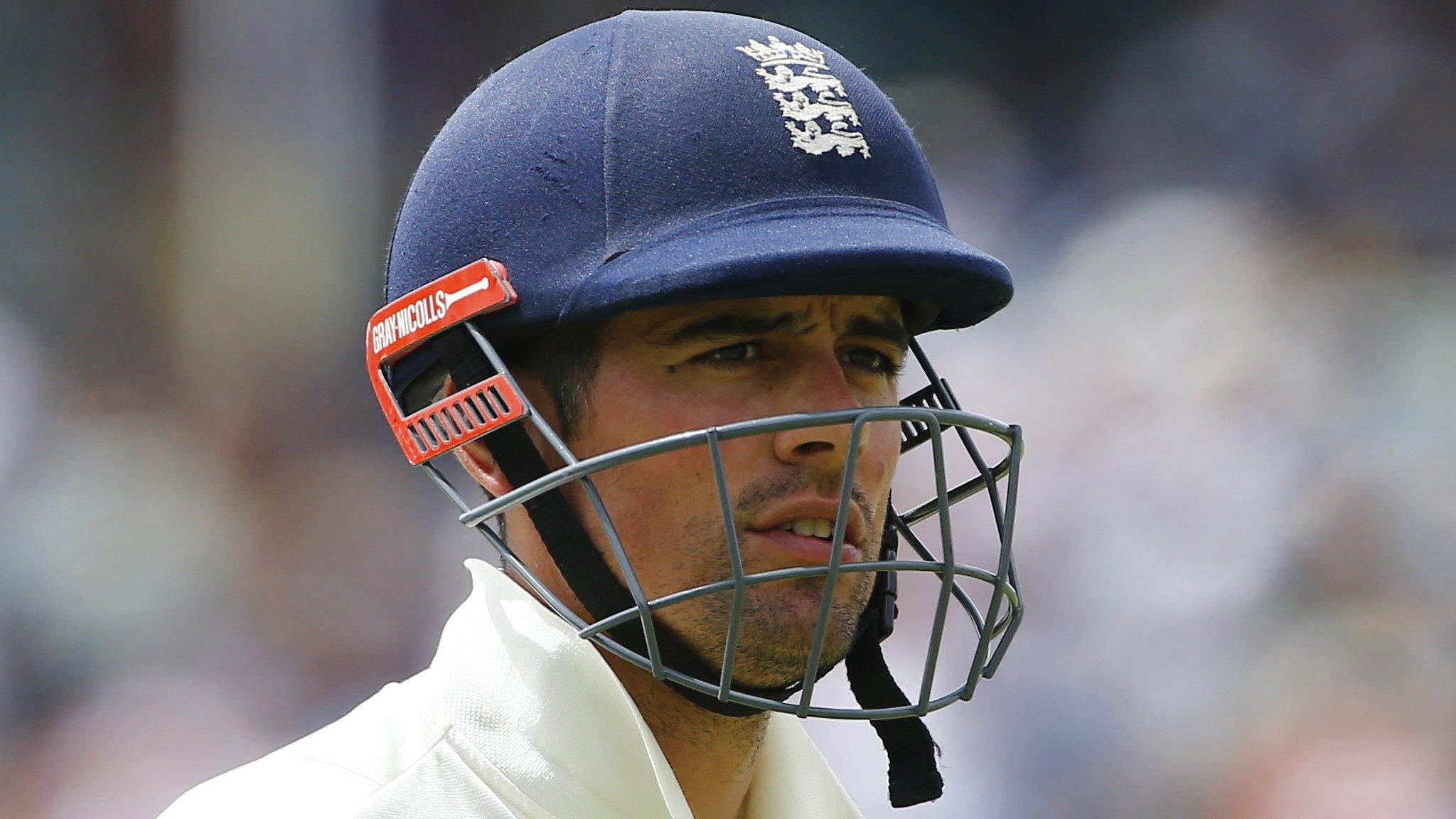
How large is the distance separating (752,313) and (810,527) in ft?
0.70

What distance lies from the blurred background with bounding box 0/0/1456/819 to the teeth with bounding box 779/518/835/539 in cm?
208

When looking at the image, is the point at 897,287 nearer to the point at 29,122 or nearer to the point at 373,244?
the point at 373,244

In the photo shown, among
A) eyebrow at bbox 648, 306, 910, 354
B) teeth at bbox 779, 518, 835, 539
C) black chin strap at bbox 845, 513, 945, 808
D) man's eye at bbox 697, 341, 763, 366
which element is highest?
eyebrow at bbox 648, 306, 910, 354

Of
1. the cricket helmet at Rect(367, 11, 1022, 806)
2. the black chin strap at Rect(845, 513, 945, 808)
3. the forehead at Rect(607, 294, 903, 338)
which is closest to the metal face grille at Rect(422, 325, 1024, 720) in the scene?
the cricket helmet at Rect(367, 11, 1022, 806)

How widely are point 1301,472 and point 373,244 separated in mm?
2259

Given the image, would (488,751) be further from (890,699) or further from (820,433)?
(890,699)

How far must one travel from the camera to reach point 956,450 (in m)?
3.62

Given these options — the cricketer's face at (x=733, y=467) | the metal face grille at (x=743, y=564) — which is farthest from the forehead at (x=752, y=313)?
the metal face grille at (x=743, y=564)

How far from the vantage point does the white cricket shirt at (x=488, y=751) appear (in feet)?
4.43

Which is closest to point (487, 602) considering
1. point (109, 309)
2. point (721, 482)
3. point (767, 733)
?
point (721, 482)

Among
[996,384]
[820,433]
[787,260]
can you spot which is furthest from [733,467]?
[996,384]

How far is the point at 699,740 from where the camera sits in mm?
1553

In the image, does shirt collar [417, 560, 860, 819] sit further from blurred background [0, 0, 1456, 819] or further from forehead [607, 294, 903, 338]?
blurred background [0, 0, 1456, 819]

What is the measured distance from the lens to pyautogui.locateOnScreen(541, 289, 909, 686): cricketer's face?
1.45 meters
